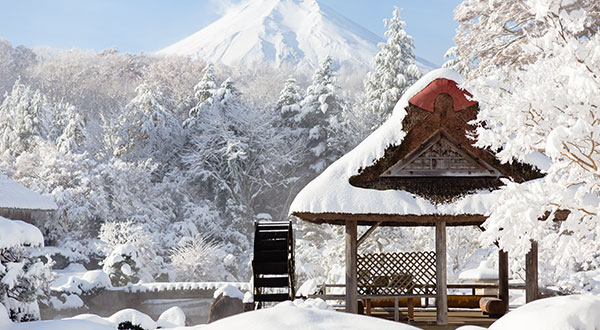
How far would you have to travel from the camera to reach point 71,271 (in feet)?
90.7

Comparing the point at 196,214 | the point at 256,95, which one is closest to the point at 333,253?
the point at 196,214

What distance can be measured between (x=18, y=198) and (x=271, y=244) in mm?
12807

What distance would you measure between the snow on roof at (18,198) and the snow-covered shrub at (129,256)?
2.86 metres

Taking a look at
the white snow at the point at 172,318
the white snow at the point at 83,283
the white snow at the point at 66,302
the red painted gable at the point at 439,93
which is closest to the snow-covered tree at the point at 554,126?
the red painted gable at the point at 439,93

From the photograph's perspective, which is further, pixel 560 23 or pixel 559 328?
pixel 560 23

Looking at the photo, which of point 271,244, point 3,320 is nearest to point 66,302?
point 271,244

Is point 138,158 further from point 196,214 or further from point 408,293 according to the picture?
point 408,293

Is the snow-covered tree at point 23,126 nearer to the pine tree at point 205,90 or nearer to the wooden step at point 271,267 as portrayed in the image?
the pine tree at point 205,90

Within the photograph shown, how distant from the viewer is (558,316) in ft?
18.2

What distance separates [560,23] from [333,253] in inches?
683

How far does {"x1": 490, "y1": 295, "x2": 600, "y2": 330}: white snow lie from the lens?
18.0 ft

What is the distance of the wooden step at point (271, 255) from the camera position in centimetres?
1460

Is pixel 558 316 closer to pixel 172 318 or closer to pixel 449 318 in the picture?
pixel 449 318

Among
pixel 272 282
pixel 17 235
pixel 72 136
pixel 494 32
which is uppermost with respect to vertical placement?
pixel 494 32
